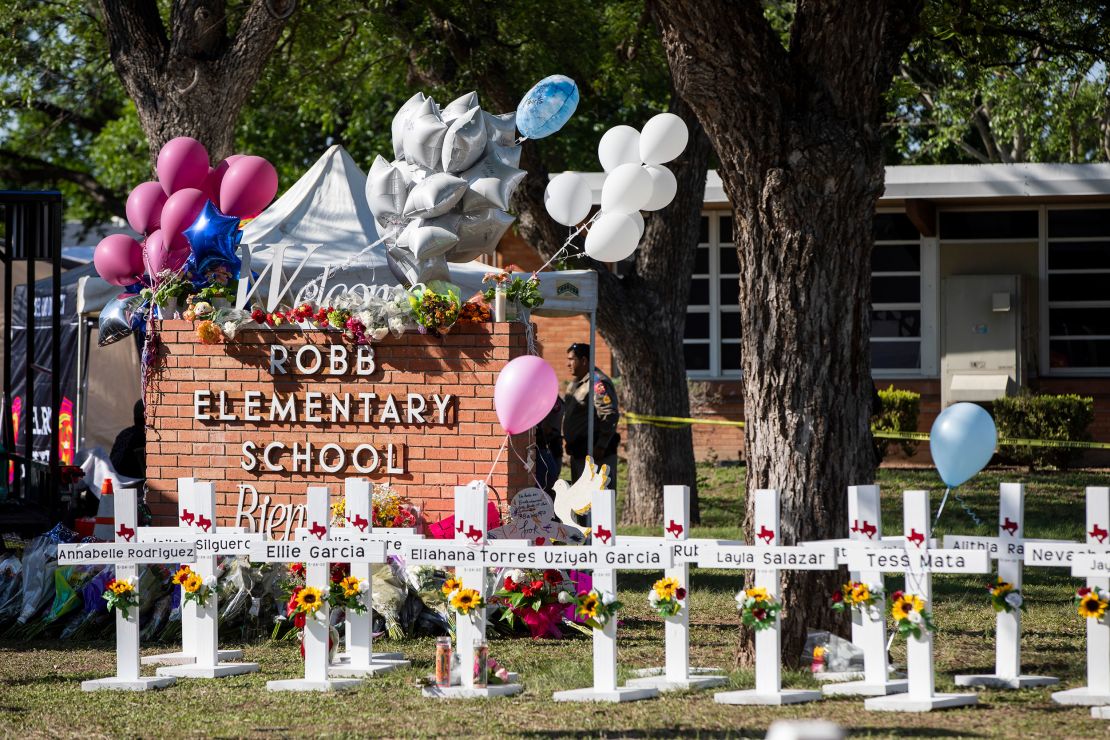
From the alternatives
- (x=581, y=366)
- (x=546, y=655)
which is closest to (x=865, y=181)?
(x=546, y=655)

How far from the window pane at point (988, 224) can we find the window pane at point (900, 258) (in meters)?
0.43

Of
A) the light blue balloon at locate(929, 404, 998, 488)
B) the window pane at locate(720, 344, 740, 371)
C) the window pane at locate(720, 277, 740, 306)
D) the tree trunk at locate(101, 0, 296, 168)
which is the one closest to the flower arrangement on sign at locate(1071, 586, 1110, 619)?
the light blue balloon at locate(929, 404, 998, 488)

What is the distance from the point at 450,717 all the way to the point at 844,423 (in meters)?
2.50

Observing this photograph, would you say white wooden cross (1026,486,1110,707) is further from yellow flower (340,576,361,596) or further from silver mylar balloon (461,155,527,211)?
silver mylar balloon (461,155,527,211)

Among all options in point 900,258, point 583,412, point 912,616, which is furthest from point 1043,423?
point 912,616

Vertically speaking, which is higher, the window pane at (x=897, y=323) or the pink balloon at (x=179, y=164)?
the pink balloon at (x=179, y=164)

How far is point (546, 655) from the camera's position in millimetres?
8211

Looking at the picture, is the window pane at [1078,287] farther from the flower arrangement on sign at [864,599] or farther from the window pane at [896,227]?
the flower arrangement on sign at [864,599]

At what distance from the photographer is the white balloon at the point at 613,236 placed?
9.30 metres

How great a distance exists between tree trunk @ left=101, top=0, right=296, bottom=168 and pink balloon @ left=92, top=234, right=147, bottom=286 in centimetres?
169

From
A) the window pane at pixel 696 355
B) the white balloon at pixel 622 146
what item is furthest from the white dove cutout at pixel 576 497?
the window pane at pixel 696 355

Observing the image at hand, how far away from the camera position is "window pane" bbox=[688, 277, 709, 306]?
1980cm

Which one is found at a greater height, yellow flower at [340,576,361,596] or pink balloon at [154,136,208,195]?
pink balloon at [154,136,208,195]

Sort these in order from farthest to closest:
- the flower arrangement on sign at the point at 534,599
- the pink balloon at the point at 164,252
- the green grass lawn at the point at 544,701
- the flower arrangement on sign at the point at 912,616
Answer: the pink balloon at the point at 164,252
the flower arrangement on sign at the point at 534,599
the flower arrangement on sign at the point at 912,616
the green grass lawn at the point at 544,701
